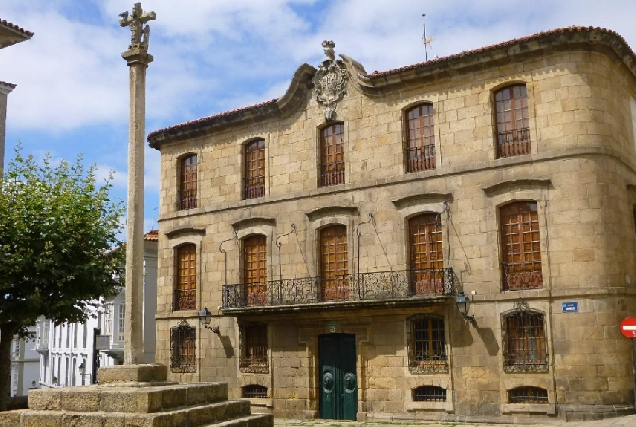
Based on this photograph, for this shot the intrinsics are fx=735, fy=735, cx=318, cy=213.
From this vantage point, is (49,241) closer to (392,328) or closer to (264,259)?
(264,259)

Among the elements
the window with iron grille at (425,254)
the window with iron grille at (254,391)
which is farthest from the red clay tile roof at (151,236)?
the window with iron grille at (425,254)

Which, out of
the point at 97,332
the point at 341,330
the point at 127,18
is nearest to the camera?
the point at 127,18

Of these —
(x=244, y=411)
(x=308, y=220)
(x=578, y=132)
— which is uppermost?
(x=578, y=132)

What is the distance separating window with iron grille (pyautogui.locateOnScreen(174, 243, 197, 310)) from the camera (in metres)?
24.4

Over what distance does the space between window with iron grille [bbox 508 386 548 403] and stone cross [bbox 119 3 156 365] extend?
9.87 metres

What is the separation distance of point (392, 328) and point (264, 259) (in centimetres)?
503

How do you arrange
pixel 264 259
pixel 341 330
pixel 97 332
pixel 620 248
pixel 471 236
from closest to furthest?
pixel 620 248
pixel 471 236
pixel 341 330
pixel 264 259
pixel 97 332

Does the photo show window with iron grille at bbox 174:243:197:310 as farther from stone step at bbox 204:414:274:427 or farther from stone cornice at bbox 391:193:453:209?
stone step at bbox 204:414:274:427

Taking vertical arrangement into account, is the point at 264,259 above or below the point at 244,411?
above

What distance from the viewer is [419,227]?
20.2 meters

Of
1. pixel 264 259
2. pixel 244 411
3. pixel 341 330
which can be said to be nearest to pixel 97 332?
pixel 264 259

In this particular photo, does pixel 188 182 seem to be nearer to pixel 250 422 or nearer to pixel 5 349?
pixel 5 349

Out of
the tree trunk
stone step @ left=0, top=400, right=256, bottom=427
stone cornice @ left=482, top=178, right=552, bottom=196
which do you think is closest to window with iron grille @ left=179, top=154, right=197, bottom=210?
the tree trunk

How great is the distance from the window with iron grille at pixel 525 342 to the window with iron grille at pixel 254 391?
777 cm
